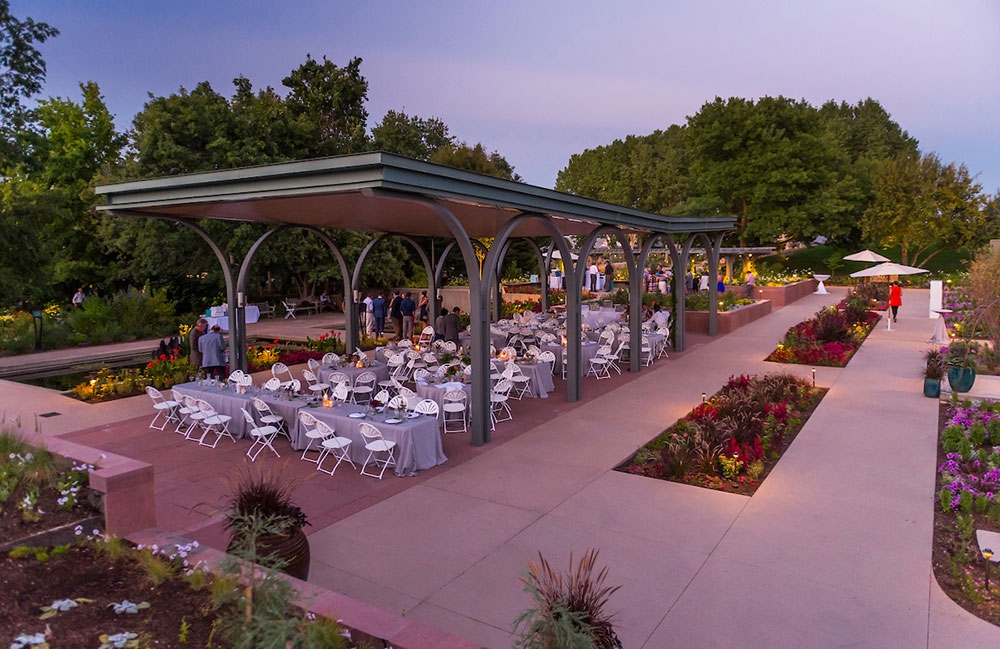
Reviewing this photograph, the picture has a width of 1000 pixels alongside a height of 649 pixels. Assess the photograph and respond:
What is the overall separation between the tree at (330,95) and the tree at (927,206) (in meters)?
35.3

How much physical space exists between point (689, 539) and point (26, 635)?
559cm

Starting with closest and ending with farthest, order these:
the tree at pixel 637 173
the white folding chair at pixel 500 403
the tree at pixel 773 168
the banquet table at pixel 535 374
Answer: the white folding chair at pixel 500 403 < the banquet table at pixel 535 374 < the tree at pixel 773 168 < the tree at pixel 637 173

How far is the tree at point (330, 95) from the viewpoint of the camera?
34406 millimetres

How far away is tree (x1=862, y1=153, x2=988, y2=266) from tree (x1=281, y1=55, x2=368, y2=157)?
1391 inches

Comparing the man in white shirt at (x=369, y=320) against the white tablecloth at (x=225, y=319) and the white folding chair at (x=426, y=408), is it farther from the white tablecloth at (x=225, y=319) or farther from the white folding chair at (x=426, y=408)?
the white folding chair at (x=426, y=408)

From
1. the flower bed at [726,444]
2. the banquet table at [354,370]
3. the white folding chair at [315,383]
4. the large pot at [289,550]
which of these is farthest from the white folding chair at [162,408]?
the flower bed at [726,444]

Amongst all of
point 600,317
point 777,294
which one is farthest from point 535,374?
point 777,294

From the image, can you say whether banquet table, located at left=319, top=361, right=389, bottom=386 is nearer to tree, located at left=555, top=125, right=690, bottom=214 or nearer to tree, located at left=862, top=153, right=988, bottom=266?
tree, located at left=555, top=125, right=690, bottom=214

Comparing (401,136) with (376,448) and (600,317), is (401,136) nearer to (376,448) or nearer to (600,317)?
(600,317)

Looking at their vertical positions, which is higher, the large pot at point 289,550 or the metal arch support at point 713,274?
the metal arch support at point 713,274

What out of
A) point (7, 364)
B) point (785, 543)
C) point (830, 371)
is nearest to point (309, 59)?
point (7, 364)

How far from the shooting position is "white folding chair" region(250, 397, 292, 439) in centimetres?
999

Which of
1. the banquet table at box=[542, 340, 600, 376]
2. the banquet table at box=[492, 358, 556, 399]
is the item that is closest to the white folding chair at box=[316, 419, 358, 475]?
the banquet table at box=[492, 358, 556, 399]

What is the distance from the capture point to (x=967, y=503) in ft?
23.0
